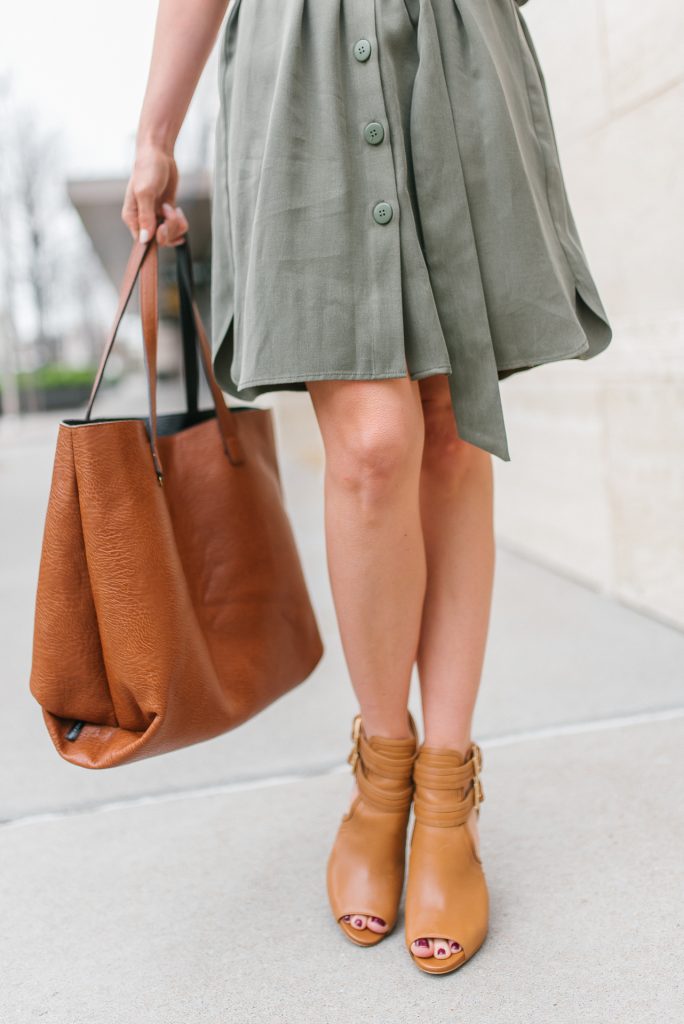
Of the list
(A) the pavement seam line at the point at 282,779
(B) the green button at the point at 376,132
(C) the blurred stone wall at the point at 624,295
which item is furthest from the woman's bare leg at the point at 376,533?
(C) the blurred stone wall at the point at 624,295

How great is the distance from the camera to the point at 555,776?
1498 mm

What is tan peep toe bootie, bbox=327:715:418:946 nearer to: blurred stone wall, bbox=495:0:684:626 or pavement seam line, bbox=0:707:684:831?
pavement seam line, bbox=0:707:684:831

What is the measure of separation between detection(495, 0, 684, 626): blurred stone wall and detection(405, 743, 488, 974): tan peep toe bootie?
49.2 inches

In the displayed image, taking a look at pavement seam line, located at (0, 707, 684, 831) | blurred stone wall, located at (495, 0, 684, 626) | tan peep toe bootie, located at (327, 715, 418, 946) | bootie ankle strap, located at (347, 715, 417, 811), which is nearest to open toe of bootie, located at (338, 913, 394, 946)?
tan peep toe bootie, located at (327, 715, 418, 946)

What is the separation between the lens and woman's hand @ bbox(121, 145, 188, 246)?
1.16 metres

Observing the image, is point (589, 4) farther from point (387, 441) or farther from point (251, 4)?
point (387, 441)

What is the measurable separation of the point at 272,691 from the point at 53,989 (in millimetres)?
439

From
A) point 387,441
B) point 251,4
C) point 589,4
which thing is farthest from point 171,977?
point 589,4

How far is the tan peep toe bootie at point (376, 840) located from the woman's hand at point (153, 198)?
0.74 meters

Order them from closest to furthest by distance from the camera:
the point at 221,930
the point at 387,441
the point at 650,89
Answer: the point at 387,441 < the point at 221,930 < the point at 650,89

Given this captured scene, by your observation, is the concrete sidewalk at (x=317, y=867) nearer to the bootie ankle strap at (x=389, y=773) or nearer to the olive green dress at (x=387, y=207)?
the bootie ankle strap at (x=389, y=773)

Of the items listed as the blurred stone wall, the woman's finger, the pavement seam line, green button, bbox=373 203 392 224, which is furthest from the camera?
the blurred stone wall

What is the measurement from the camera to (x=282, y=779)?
1.58 m

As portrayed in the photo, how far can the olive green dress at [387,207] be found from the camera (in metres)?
0.99
